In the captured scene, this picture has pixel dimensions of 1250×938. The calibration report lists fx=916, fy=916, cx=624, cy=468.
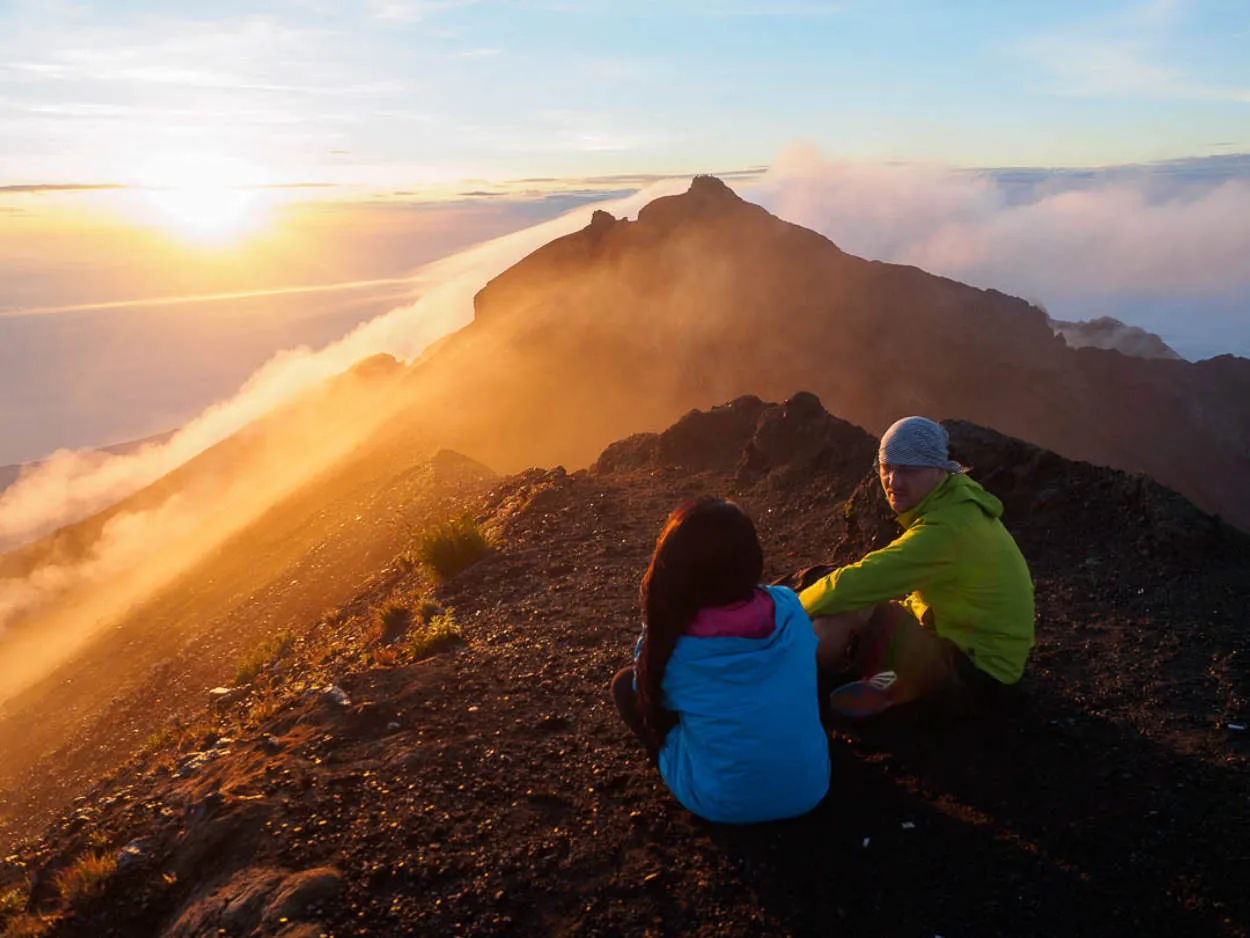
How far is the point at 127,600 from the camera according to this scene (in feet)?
70.2

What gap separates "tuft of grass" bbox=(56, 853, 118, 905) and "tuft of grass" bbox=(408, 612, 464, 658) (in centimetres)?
266

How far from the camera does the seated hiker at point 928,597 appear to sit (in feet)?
13.0

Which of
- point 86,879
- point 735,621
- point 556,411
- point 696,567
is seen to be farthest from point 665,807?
point 556,411

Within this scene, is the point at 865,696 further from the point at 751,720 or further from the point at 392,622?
the point at 392,622

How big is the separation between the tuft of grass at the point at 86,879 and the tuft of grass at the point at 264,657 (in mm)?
4838

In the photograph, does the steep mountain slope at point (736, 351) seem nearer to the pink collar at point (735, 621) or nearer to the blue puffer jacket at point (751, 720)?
the blue puffer jacket at point (751, 720)

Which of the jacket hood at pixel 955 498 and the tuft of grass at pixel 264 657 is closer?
the jacket hood at pixel 955 498

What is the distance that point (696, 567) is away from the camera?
3.31 metres

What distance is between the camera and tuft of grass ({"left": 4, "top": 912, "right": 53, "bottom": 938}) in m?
4.53

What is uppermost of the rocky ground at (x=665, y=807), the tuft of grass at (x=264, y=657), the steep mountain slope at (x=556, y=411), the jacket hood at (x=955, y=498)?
the jacket hood at (x=955, y=498)

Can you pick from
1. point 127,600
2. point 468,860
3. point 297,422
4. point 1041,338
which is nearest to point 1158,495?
point 468,860

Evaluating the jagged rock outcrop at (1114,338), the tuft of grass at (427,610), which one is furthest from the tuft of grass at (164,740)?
the jagged rock outcrop at (1114,338)

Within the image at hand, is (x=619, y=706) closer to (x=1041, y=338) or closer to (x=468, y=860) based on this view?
(x=468, y=860)

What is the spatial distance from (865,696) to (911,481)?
1036 millimetres
